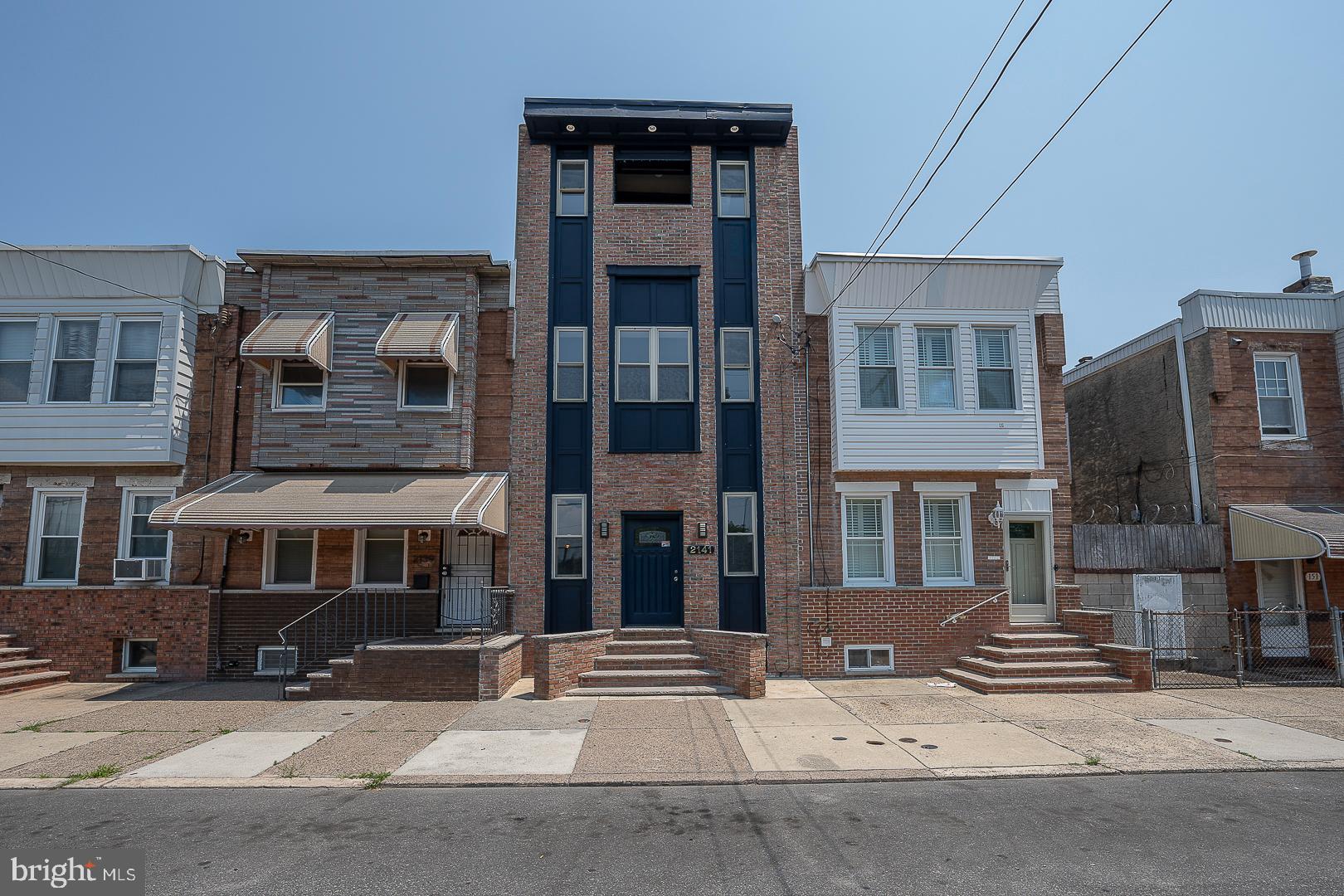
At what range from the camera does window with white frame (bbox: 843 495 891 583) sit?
13.7m

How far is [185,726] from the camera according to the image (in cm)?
Result: 958

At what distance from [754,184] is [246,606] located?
11.9 metres

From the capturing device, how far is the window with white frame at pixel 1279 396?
49.3ft

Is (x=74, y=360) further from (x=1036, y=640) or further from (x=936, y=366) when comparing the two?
(x=1036, y=640)

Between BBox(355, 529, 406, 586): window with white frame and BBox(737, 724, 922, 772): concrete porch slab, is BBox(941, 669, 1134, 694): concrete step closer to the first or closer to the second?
BBox(737, 724, 922, 772): concrete porch slab

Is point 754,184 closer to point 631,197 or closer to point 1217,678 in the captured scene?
point 631,197

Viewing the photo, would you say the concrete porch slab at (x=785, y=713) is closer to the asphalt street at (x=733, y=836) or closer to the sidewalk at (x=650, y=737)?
the sidewalk at (x=650, y=737)

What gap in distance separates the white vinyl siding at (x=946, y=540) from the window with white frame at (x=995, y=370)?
186 centimetres

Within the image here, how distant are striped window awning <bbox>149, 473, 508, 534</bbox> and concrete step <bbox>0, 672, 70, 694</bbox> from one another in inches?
128

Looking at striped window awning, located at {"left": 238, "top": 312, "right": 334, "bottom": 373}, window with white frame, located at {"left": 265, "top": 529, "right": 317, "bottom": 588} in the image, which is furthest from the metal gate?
striped window awning, located at {"left": 238, "top": 312, "right": 334, "bottom": 373}

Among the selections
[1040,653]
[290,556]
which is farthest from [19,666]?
[1040,653]

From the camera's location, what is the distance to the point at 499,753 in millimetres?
8305

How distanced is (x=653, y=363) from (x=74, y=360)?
33.3 feet

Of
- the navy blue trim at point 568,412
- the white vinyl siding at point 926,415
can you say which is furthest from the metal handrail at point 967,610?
the navy blue trim at point 568,412
